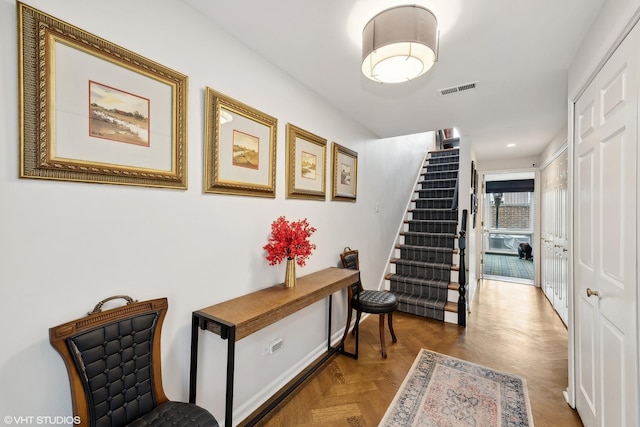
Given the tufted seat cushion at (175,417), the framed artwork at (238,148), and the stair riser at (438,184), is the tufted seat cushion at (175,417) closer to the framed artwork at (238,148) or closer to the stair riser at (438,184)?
the framed artwork at (238,148)

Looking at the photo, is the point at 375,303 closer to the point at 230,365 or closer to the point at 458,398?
the point at 458,398

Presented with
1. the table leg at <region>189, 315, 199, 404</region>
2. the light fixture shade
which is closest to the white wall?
the table leg at <region>189, 315, 199, 404</region>

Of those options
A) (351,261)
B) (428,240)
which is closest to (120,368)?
(351,261)

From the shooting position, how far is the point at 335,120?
2.83 metres

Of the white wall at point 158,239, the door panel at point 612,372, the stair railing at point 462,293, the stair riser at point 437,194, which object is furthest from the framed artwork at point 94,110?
the stair riser at point 437,194

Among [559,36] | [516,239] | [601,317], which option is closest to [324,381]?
[601,317]

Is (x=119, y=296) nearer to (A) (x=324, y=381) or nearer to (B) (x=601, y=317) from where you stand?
(A) (x=324, y=381)

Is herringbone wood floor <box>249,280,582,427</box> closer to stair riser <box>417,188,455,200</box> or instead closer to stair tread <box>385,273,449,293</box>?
stair tread <box>385,273,449,293</box>

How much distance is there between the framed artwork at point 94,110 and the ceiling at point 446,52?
60cm

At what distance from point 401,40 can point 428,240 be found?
366 centimetres

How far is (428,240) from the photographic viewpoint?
4.45 meters

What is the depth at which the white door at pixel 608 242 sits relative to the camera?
118cm

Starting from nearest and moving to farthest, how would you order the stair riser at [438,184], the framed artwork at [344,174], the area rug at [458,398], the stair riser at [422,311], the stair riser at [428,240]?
the area rug at [458,398] → the framed artwork at [344,174] → the stair riser at [422,311] → the stair riser at [428,240] → the stair riser at [438,184]

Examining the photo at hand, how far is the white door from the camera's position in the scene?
118cm
